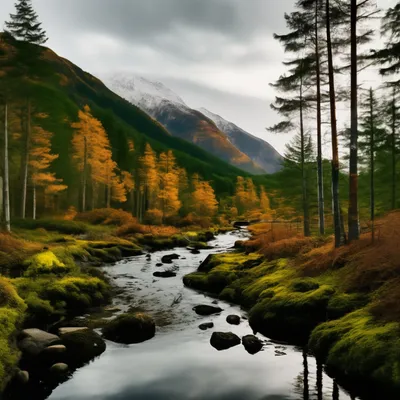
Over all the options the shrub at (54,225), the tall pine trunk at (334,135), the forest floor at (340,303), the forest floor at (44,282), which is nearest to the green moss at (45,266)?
the forest floor at (44,282)

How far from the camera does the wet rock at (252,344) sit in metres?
8.87

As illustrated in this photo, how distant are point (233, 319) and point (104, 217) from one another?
30.6 metres

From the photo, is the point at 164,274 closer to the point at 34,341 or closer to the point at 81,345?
the point at 81,345

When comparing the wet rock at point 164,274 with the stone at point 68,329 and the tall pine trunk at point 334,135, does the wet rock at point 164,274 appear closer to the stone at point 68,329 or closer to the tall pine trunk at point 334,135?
the tall pine trunk at point 334,135

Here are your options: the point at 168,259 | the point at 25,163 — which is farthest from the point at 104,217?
the point at 168,259

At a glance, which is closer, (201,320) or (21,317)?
(21,317)

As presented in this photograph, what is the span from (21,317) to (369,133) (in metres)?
30.4

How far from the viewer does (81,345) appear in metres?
8.84

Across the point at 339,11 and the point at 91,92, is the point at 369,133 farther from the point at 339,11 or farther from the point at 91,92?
the point at 91,92

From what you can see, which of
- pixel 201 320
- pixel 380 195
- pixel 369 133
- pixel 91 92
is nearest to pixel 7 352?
pixel 201 320

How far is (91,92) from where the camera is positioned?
19788 centimetres

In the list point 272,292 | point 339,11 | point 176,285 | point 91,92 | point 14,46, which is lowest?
point 176,285

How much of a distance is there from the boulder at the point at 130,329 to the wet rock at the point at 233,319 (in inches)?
91.1

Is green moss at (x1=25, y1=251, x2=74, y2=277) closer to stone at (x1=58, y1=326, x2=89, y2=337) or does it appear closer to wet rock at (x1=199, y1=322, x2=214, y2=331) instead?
stone at (x1=58, y1=326, x2=89, y2=337)
